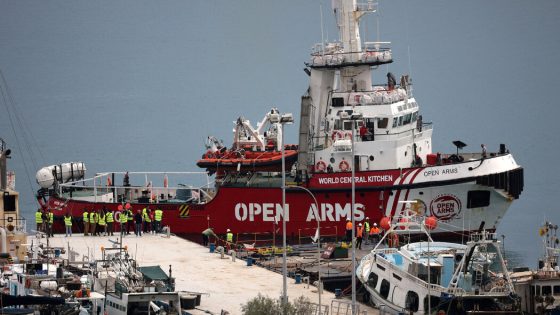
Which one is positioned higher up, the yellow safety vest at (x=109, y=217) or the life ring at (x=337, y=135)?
the life ring at (x=337, y=135)

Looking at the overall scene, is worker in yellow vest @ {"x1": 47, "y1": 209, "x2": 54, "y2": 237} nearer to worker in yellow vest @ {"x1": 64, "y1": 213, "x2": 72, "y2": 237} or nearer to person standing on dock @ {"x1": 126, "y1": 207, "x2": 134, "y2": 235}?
worker in yellow vest @ {"x1": 64, "y1": 213, "x2": 72, "y2": 237}

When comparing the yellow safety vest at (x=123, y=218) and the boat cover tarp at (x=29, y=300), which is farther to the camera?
the yellow safety vest at (x=123, y=218)

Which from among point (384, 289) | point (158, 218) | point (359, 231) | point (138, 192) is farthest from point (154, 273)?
point (138, 192)

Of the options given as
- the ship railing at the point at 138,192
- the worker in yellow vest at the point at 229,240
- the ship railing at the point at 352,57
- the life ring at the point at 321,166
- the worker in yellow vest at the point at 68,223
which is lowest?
the worker in yellow vest at the point at 229,240

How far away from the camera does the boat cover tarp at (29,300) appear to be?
4522 centimetres

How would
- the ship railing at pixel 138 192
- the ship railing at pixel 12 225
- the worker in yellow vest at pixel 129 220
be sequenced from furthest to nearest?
1. the ship railing at pixel 138 192
2. the worker in yellow vest at pixel 129 220
3. the ship railing at pixel 12 225

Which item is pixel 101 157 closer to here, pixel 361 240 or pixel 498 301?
pixel 361 240

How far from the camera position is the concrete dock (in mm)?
50625

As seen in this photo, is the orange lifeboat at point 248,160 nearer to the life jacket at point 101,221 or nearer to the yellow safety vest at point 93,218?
the life jacket at point 101,221

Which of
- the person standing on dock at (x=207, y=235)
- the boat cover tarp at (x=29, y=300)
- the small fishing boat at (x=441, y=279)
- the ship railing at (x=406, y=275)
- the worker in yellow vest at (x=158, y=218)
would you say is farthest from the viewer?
the worker in yellow vest at (x=158, y=218)

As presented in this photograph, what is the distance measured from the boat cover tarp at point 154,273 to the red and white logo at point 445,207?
45.1 ft

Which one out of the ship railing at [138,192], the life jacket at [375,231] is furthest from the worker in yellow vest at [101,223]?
the life jacket at [375,231]

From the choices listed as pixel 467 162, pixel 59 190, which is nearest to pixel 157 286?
pixel 467 162

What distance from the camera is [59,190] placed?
232 feet
